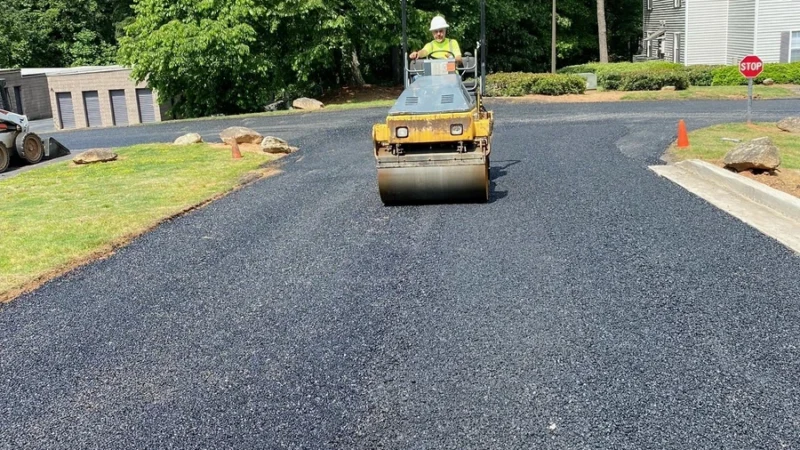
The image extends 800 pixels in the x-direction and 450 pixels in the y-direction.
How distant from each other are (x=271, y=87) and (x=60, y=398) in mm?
30304

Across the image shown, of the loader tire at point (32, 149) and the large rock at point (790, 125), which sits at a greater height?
the loader tire at point (32, 149)

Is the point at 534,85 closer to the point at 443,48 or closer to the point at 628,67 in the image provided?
the point at 628,67

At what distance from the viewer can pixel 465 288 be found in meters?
7.50

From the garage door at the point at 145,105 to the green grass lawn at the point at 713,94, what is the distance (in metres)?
27.5

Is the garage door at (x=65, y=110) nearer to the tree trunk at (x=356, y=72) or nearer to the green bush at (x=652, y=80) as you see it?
the tree trunk at (x=356, y=72)

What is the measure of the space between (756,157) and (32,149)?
1572 centimetres

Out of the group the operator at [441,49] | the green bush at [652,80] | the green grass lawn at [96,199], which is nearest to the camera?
the green grass lawn at [96,199]

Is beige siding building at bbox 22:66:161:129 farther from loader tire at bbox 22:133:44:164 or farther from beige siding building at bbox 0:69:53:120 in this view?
loader tire at bbox 22:133:44:164

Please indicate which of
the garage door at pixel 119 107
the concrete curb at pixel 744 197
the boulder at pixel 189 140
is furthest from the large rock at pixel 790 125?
the garage door at pixel 119 107

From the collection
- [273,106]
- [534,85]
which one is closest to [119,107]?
[273,106]

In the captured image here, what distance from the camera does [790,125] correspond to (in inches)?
717

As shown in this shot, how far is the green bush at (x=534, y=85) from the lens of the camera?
2961cm

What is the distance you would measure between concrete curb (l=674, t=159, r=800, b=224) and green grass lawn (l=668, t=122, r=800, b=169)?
1.12 metres

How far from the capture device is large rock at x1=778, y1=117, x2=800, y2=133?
1805 cm
